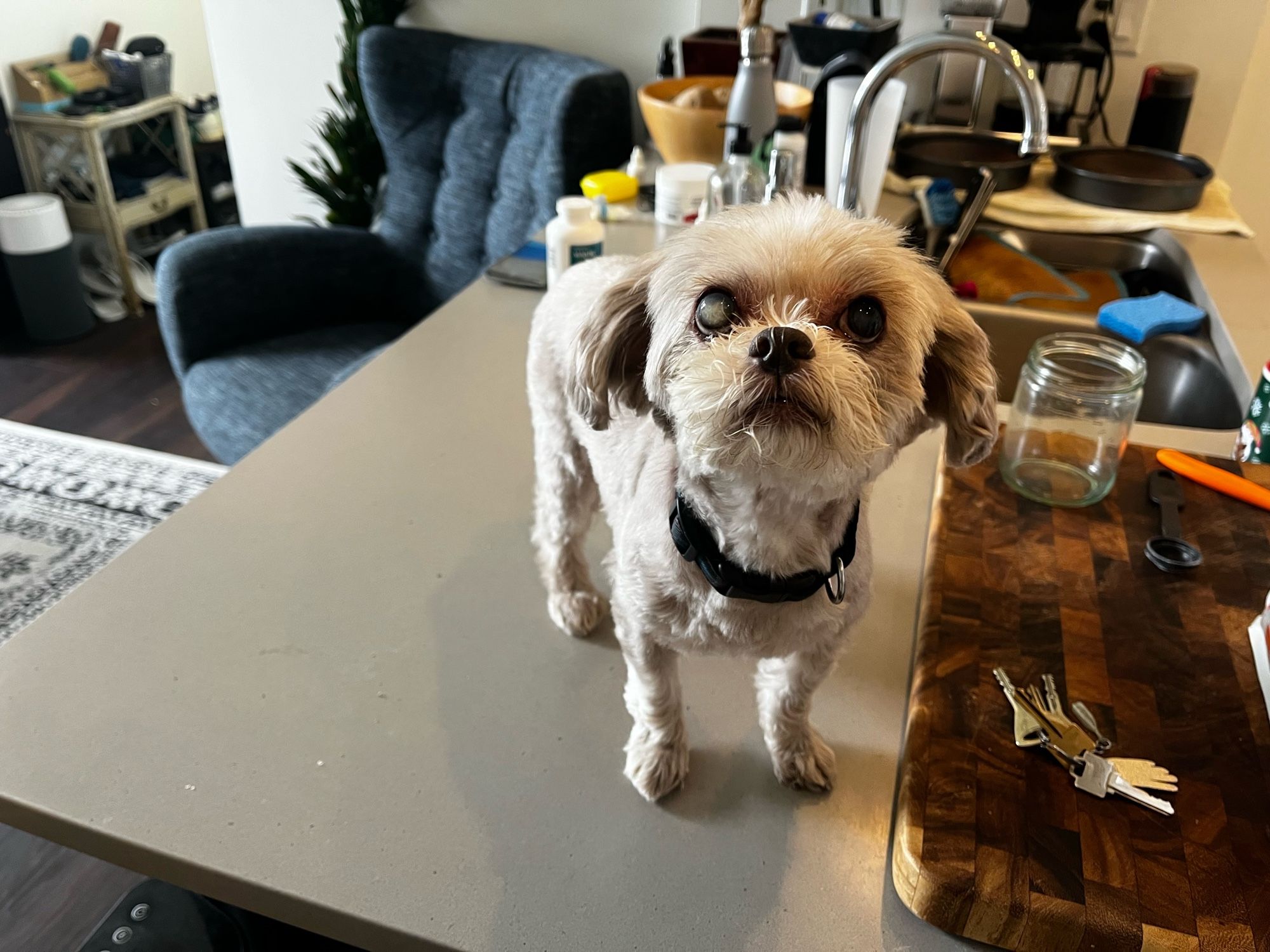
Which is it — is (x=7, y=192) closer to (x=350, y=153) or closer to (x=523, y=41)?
(x=350, y=153)

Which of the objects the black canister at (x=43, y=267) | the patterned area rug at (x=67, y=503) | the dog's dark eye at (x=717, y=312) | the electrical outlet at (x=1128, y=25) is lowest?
the patterned area rug at (x=67, y=503)

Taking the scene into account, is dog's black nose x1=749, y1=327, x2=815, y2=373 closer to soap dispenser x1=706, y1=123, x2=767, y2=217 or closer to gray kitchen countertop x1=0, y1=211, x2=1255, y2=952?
gray kitchen countertop x1=0, y1=211, x2=1255, y2=952

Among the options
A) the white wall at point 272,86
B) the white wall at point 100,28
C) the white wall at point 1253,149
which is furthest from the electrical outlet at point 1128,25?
the white wall at point 100,28

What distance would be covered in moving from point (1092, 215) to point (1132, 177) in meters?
0.20

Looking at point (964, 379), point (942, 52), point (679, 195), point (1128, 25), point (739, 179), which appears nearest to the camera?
point (964, 379)

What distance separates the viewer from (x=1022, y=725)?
79 centimetres

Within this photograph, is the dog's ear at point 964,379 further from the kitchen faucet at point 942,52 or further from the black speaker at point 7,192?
the black speaker at point 7,192

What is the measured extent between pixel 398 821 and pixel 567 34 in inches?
92.8

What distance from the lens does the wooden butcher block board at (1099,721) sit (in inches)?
26.2

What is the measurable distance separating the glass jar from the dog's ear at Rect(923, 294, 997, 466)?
0.44 m

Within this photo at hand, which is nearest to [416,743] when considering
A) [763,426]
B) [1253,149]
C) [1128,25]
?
[763,426]

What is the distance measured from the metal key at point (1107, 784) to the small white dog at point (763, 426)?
0.67 feet

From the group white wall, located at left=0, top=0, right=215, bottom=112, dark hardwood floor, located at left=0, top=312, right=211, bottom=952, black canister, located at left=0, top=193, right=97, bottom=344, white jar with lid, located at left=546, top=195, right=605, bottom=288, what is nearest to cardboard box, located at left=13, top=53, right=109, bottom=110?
white wall, located at left=0, top=0, right=215, bottom=112

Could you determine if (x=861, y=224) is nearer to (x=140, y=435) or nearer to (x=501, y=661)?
(x=501, y=661)
